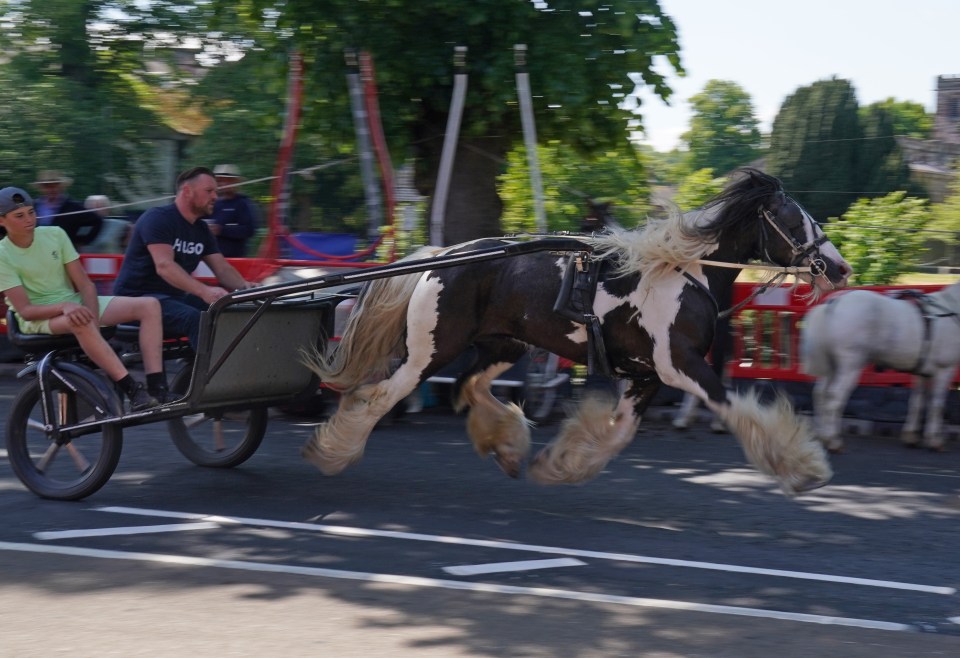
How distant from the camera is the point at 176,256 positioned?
7043 mm

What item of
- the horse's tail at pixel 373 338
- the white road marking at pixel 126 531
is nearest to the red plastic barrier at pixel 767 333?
the horse's tail at pixel 373 338

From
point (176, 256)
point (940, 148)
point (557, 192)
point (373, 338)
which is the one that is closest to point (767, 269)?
point (373, 338)

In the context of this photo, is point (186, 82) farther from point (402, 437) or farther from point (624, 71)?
point (402, 437)

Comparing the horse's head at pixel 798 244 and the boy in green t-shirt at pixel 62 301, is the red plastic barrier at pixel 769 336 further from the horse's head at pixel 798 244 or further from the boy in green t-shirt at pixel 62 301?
the boy in green t-shirt at pixel 62 301

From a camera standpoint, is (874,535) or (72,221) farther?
(72,221)

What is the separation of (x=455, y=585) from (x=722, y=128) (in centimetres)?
9315

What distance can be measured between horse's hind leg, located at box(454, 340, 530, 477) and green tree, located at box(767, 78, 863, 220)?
40440mm

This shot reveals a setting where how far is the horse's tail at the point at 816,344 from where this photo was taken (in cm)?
909

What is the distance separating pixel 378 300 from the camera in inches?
277

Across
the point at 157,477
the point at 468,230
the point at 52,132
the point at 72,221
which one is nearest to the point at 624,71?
the point at 468,230

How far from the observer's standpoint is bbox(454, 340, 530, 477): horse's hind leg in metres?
7.15

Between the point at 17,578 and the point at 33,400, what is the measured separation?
185 cm

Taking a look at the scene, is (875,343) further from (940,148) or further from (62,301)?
(940,148)

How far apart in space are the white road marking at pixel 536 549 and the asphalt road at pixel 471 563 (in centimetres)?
2
